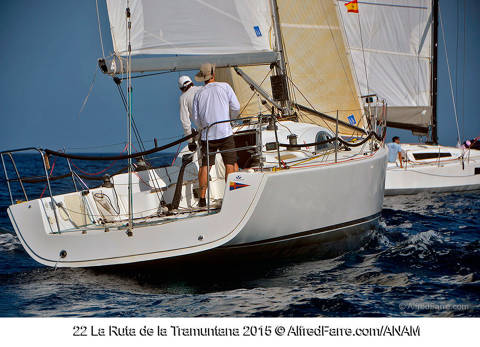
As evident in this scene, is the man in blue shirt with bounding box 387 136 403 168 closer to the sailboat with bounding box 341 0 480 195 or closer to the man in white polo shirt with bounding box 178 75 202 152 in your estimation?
the sailboat with bounding box 341 0 480 195

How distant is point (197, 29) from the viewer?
23.3 ft

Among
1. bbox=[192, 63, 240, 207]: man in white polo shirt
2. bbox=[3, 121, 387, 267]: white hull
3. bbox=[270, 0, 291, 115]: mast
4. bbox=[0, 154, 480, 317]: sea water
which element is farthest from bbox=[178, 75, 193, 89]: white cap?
bbox=[0, 154, 480, 317]: sea water

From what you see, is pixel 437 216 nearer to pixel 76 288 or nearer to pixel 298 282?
pixel 298 282

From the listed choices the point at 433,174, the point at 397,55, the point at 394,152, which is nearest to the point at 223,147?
the point at 394,152

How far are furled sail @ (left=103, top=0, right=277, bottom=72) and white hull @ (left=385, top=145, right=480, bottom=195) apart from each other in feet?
25.4

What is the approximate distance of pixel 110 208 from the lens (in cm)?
633

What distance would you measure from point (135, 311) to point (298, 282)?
1.55 meters

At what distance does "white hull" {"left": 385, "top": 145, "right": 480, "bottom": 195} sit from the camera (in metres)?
13.9

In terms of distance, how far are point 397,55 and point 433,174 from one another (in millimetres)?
5164

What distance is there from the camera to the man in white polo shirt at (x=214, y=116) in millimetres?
5516

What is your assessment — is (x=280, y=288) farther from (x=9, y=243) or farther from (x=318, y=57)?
(x=318, y=57)

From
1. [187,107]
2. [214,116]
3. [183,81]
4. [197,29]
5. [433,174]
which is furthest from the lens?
[433,174]

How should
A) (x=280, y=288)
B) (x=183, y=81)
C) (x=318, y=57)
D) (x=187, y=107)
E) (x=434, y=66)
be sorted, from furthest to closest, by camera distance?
(x=434, y=66)
(x=318, y=57)
(x=183, y=81)
(x=187, y=107)
(x=280, y=288)
